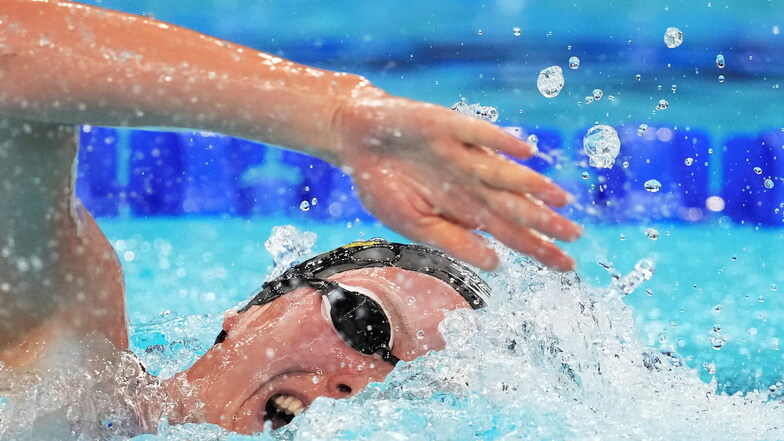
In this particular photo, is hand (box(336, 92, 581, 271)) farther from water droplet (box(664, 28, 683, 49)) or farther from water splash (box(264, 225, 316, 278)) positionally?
water droplet (box(664, 28, 683, 49))

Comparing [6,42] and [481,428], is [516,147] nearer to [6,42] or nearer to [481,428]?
[6,42]

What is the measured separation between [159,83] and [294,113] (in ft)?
0.40

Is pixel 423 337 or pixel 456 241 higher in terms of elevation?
pixel 423 337

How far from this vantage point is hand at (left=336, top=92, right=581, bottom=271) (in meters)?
0.71

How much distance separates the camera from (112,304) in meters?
1.26

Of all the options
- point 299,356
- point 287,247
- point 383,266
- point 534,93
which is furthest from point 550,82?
point 299,356

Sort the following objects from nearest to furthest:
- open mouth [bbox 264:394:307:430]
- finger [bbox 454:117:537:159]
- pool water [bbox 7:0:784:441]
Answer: finger [bbox 454:117:537:159]
open mouth [bbox 264:394:307:430]
pool water [bbox 7:0:784:441]

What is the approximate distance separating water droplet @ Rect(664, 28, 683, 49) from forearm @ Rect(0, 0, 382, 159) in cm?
343

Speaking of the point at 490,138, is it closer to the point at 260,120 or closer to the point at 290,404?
the point at 260,120

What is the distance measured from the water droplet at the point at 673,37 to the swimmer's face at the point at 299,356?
2.86 metres

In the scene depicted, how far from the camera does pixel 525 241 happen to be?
0.73m

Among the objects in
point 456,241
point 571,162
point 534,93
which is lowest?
point 456,241

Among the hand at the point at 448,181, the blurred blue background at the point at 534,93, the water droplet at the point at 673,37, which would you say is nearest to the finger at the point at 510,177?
the hand at the point at 448,181

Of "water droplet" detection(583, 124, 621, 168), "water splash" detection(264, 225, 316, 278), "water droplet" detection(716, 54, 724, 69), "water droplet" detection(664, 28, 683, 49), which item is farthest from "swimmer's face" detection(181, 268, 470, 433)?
"water droplet" detection(716, 54, 724, 69)
